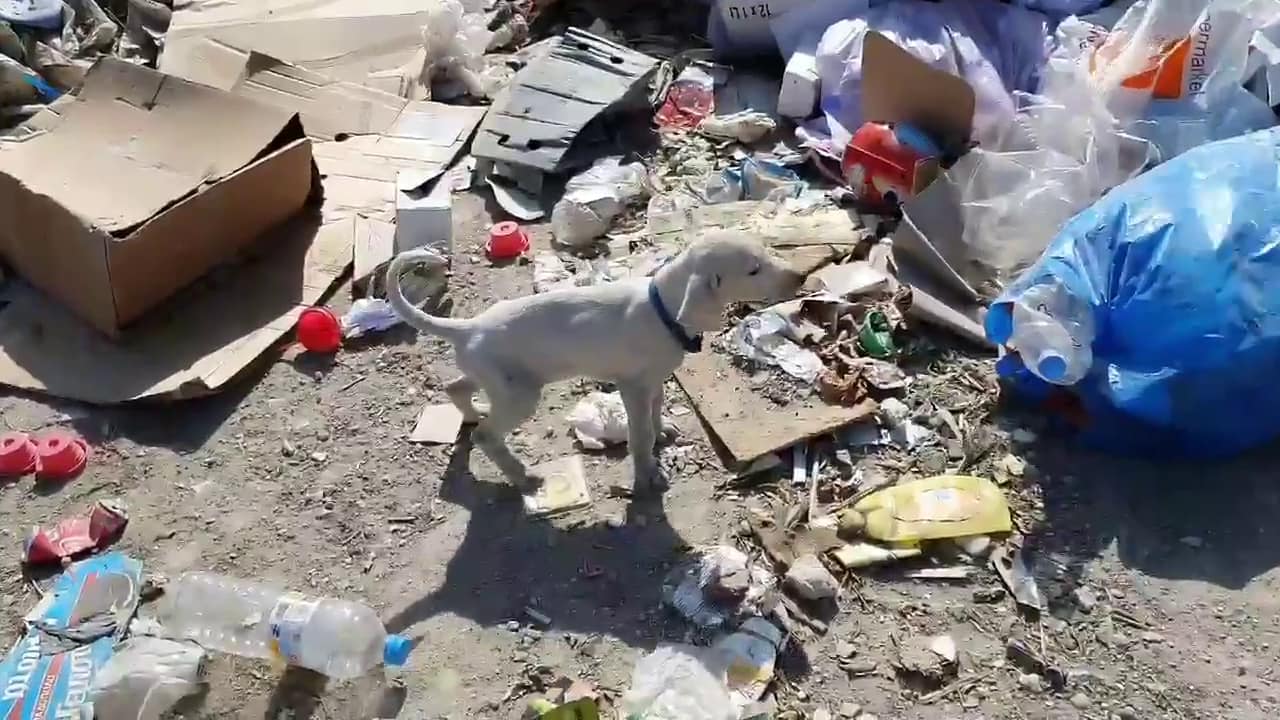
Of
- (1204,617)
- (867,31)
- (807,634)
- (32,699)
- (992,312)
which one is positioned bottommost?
(32,699)

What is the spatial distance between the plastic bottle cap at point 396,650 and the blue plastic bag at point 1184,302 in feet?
5.72

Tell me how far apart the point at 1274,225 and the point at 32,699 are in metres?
3.10

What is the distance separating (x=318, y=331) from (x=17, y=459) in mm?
871

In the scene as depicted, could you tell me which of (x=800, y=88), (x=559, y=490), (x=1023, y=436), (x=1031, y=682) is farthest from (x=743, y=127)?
(x=1031, y=682)

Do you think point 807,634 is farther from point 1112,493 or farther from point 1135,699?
point 1112,493

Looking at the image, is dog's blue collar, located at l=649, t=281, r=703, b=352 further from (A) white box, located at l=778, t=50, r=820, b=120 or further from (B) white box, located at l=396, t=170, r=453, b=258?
(A) white box, located at l=778, t=50, r=820, b=120

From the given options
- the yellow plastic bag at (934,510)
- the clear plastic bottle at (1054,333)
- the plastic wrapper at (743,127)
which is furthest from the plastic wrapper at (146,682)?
the plastic wrapper at (743,127)

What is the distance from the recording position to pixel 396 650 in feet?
7.97

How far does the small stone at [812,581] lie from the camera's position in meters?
2.63

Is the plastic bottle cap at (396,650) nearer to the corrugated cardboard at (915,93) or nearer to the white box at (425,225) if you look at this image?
the white box at (425,225)

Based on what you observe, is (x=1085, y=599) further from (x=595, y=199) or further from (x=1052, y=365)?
(x=595, y=199)

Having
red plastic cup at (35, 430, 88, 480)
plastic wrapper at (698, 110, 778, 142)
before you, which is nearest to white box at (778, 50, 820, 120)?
plastic wrapper at (698, 110, 778, 142)

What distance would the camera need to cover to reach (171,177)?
347 centimetres

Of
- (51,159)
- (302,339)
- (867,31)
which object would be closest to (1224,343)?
(867,31)
